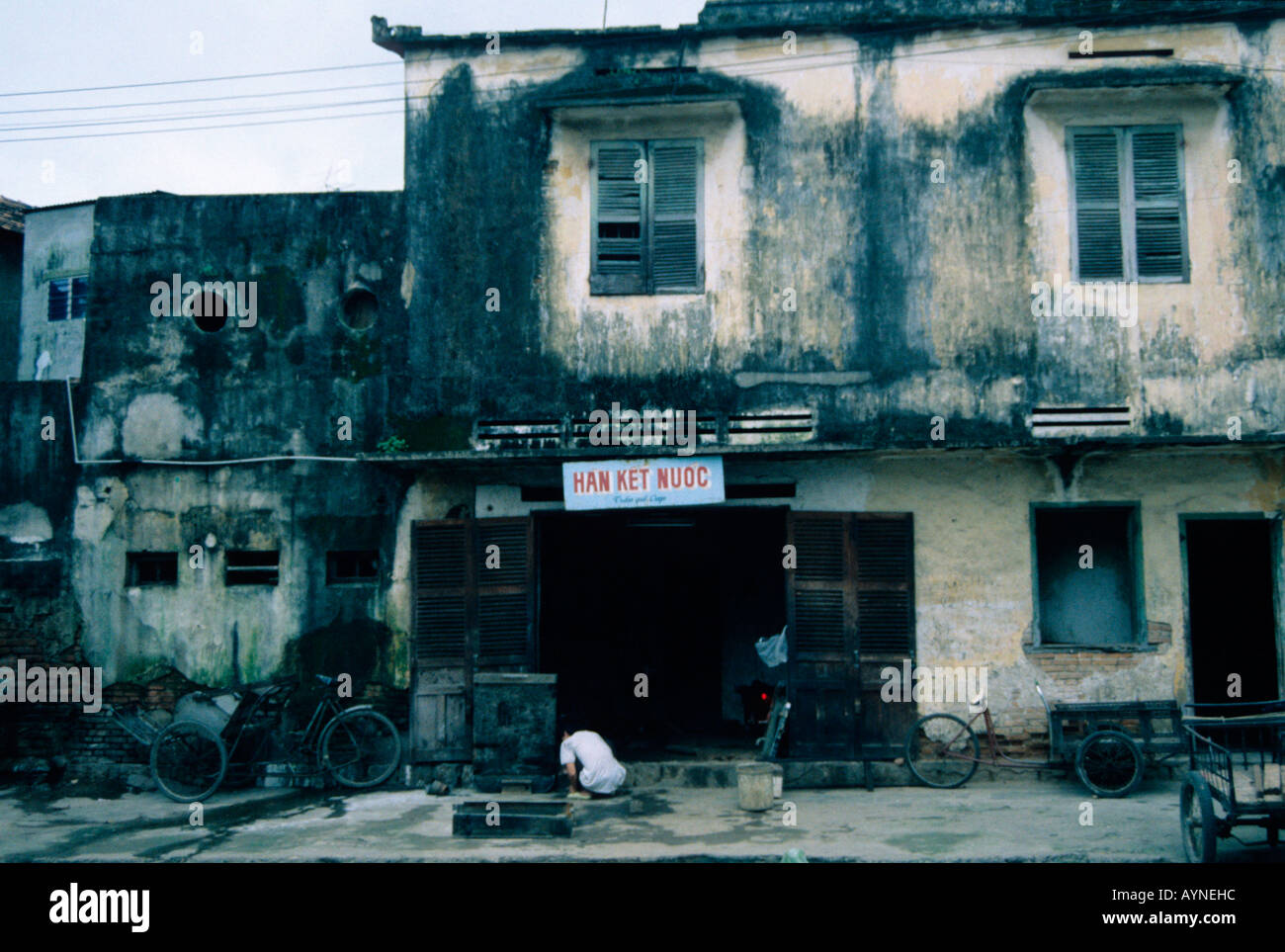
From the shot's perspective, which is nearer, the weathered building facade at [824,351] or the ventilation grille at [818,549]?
the weathered building facade at [824,351]

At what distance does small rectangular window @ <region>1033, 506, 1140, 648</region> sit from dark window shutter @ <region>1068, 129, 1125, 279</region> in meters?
2.54

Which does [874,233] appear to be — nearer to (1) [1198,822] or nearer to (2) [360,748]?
(1) [1198,822]

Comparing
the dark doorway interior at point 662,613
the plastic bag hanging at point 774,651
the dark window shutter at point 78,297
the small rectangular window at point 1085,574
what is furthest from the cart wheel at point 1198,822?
the dark window shutter at point 78,297

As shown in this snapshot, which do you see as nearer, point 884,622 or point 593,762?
point 593,762

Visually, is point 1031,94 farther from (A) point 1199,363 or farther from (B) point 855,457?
(B) point 855,457

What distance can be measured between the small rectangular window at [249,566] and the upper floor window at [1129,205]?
30.2ft

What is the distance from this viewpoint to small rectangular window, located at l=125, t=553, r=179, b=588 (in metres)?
12.7

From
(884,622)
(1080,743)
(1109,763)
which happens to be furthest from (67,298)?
(1109,763)

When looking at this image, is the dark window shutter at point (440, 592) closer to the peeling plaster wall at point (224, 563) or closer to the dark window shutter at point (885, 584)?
the peeling plaster wall at point (224, 563)

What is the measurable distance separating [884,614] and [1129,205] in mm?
4952

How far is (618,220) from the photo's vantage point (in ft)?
39.3

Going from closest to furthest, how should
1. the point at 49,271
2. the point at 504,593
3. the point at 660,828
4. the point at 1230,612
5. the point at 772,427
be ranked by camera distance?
the point at 660,828
the point at 772,427
the point at 504,593
the point at 1230,612
the point at 49,271

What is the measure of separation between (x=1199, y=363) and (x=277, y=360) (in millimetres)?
9822

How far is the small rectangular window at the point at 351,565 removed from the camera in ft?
40.7
